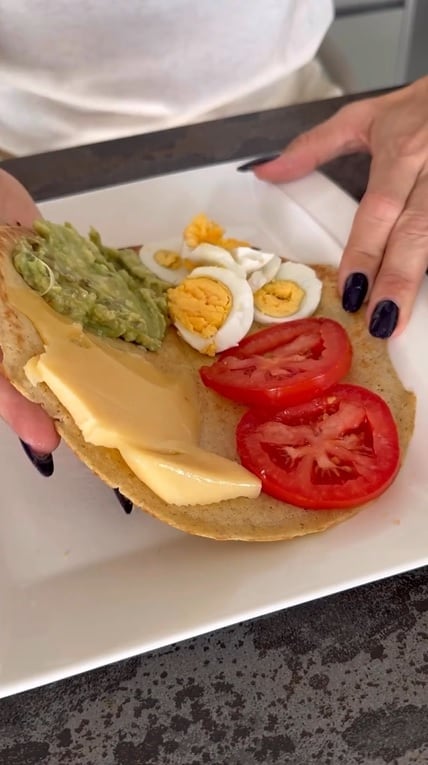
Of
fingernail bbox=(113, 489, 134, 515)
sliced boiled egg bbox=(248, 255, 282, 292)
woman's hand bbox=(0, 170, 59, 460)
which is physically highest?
woman's hand bbox=(0, 170, 59, 460)

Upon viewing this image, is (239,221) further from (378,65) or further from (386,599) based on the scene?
(378,65)

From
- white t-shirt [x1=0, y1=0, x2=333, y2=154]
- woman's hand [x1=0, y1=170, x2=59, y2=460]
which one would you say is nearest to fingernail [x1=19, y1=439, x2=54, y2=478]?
woman's hand [x1=0, y1=170, x2=59, y2=460]

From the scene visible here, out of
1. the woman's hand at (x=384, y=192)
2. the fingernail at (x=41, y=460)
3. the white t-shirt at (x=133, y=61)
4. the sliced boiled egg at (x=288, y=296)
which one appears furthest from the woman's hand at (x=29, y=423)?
the white t-shirt at (x=133, y=61)

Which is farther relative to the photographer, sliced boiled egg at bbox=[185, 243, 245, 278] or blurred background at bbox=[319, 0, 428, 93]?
blurred background at bbox=[319, 0, 428, 93]

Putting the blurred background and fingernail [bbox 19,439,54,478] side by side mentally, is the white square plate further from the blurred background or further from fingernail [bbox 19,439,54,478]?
the blurred background

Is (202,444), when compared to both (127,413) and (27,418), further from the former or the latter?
(27,418)

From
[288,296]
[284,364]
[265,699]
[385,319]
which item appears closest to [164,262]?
[288,296]

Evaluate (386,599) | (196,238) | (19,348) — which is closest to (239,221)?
(196,238)
